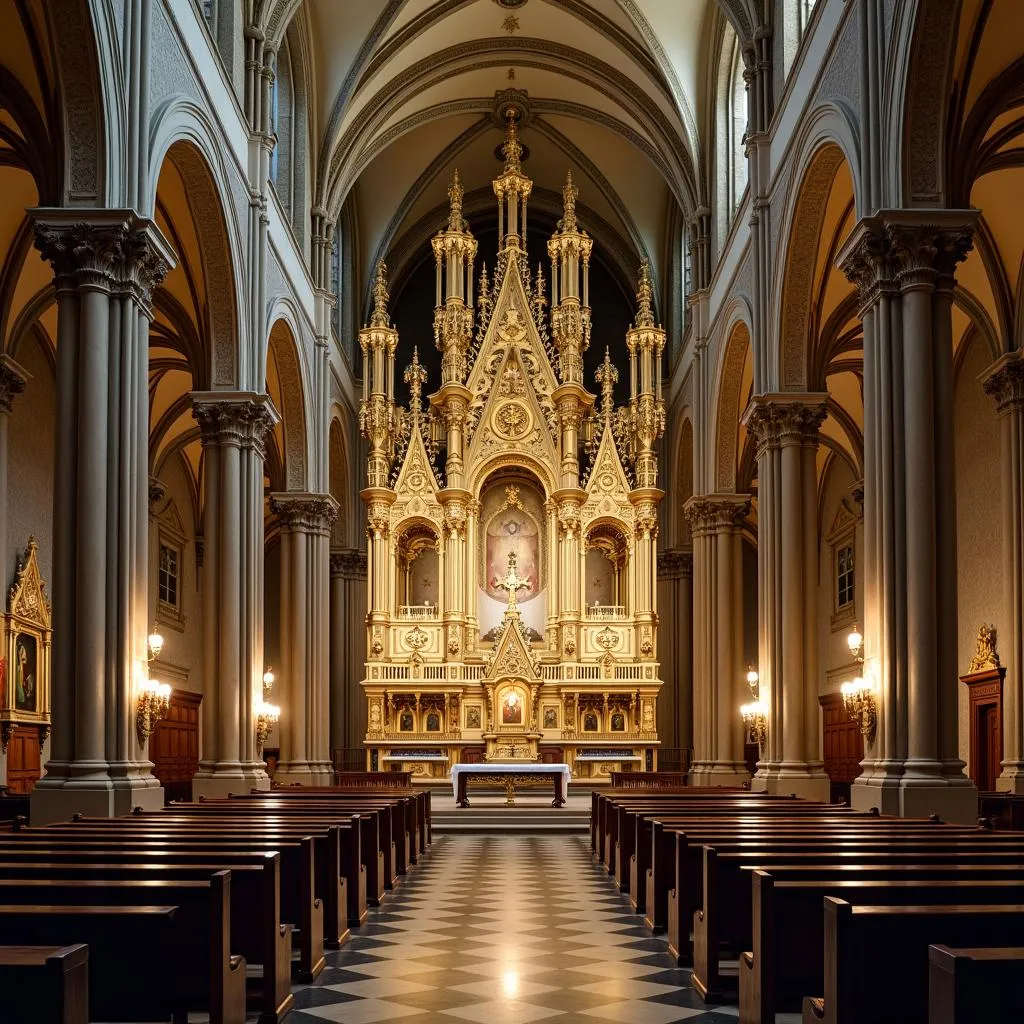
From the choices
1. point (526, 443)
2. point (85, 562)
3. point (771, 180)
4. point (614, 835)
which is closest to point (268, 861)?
point (85, 562)

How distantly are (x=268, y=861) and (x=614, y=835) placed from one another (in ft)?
30.5

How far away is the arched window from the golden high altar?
6.25 metres

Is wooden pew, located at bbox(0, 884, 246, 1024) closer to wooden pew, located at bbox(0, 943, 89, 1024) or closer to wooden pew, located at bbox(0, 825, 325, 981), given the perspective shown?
wooden pew, located at bbox(0, 825, 325, 981)

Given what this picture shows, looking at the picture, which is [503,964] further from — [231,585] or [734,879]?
[231,585]

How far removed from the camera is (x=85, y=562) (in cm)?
1351

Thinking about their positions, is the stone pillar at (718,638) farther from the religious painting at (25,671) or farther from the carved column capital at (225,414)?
the religious painting at (25,671)

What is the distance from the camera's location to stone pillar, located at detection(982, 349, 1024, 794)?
63.8 feet

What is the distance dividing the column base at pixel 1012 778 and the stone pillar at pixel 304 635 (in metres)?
14.3

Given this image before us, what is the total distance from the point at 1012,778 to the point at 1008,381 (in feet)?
19.9

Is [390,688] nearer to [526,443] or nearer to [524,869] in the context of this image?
[526,443]

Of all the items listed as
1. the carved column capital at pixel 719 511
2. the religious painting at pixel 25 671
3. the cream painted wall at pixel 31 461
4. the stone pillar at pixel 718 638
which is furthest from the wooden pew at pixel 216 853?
the carved column capital at pixel 719 511

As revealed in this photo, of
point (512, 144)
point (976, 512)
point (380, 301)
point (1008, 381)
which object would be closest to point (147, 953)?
point (1008, 381)

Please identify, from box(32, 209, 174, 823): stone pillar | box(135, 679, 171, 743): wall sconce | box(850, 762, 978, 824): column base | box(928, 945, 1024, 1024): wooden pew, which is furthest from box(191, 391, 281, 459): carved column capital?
box(928, 945, 1024, 1024): wooden pew

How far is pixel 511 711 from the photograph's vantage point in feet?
109
